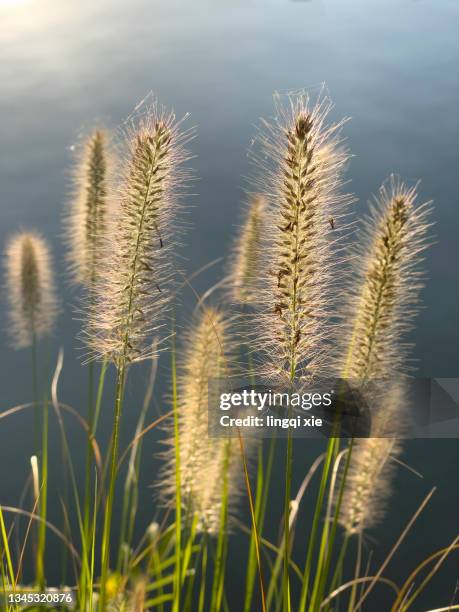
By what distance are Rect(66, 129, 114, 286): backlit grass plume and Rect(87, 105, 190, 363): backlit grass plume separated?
4.27 feet

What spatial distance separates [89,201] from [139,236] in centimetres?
162

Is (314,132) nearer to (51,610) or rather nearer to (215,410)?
(215,410)

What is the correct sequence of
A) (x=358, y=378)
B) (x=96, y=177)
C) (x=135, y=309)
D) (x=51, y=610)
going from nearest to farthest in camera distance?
1. (x=135, y=309)
2. (x=358, y=378)
3. (x=51, y=610)
4. (x=96, y=177)

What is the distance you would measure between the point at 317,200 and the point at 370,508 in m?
1.97

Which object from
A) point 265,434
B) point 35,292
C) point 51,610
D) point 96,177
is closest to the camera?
point 51,610

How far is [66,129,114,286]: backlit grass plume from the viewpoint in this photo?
371 centimetres

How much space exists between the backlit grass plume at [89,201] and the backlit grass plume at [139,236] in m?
1.30

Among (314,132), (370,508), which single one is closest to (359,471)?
(370,508)

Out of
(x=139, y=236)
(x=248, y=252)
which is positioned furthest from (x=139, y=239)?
(x=248, y=252)

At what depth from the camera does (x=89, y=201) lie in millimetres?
3816

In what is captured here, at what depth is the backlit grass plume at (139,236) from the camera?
7.52 feet

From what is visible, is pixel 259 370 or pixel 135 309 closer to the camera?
pixel 135 309

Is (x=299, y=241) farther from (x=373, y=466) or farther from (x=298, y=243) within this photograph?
(x=373, y=466)

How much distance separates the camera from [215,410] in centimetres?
327
